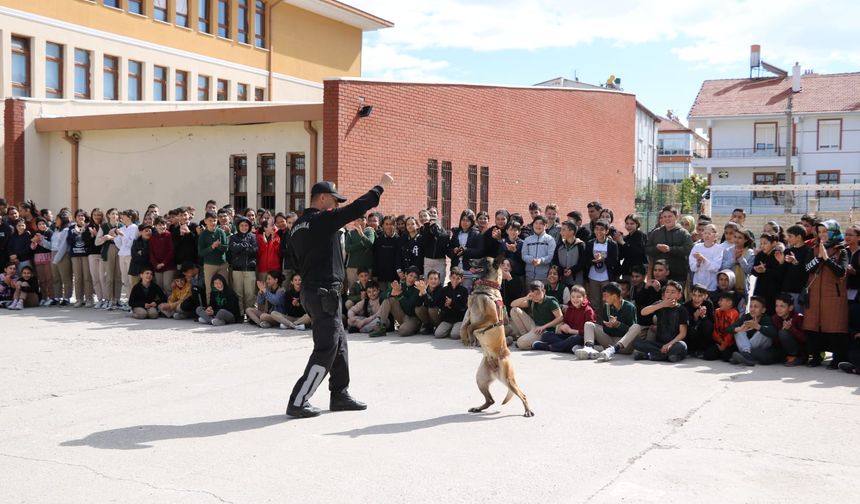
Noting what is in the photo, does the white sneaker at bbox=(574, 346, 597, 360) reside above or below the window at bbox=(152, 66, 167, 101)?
below

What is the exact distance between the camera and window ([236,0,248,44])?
117 feet

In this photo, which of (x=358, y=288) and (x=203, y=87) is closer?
(x=358, y=288)

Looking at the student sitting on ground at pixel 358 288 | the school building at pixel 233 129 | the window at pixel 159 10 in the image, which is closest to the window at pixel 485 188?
the school building at pixel 233 129

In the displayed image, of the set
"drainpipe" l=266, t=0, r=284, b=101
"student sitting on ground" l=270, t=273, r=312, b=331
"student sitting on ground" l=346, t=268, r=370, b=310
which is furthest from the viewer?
"drainpipe" l=266, t=0, r=284, b=101

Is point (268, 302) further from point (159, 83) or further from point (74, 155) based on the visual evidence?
point (159, 83)

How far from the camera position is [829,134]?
56.5 metres

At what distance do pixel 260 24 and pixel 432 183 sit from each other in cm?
1860

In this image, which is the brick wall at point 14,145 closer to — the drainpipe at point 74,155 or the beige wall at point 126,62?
the drainpipe at point 74,155

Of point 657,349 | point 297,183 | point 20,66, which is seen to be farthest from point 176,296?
point 20,66

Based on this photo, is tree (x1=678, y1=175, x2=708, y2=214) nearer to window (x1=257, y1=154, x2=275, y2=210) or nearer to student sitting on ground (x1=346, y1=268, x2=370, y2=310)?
window (x1=257, y1=154, x2=275, y2=210)

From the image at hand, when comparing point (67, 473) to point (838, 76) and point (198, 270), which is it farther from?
point (838, 76)

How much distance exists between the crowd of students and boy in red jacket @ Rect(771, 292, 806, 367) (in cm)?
2

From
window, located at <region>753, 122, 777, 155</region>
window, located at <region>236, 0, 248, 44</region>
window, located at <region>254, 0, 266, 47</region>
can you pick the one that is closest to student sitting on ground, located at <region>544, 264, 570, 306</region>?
window, located at <region>236, 0, 248, 44</region>

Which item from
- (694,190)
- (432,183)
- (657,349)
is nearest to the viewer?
(657,349)
